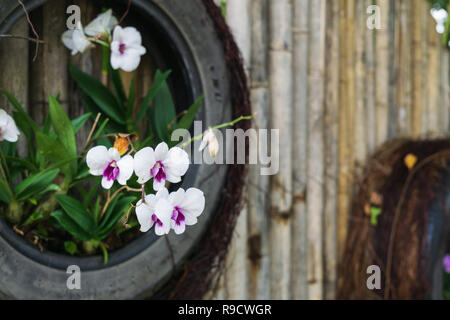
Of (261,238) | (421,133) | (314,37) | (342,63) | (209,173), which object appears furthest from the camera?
(421,133)

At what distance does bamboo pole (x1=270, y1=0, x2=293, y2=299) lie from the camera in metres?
1.36

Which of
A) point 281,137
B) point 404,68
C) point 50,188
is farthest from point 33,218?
point 404,68

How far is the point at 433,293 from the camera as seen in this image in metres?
1.52

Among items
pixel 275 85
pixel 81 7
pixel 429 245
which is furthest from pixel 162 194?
pixel 429 245

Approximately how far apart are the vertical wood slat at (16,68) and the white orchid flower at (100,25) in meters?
0.15

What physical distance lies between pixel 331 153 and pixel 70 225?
95 cm

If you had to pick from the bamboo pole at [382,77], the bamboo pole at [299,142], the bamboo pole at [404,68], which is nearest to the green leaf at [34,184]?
the bamboo pole at [299,142]

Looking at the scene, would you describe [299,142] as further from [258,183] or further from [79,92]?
[79,92]

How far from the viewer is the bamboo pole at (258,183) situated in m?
1.31

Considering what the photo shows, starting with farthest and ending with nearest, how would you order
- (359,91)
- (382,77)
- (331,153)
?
(382,77) < (359,91) < (331,153)

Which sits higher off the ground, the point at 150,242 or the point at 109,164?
the point at 109,164

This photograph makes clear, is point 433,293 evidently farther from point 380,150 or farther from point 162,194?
point 162,194

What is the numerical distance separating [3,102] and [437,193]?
4.36 feet

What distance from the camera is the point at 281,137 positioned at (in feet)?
4.48
